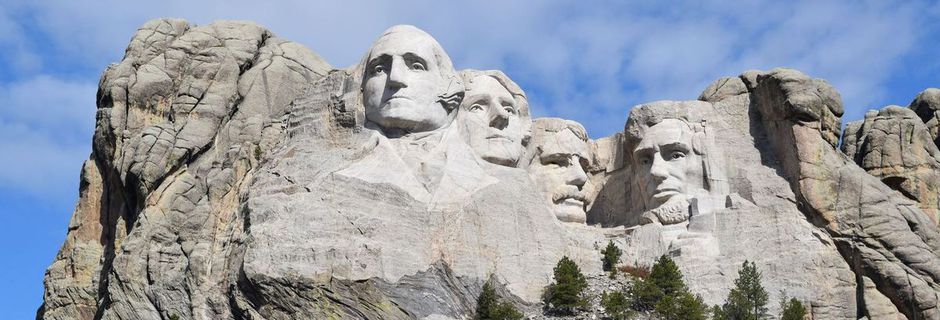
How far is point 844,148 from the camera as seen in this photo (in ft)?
147

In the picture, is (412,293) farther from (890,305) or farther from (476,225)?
(890,305)

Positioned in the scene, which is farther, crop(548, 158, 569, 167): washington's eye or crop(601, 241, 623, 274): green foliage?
crop(548, 158, 569, 167): washington's eye

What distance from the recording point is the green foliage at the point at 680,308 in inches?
1468

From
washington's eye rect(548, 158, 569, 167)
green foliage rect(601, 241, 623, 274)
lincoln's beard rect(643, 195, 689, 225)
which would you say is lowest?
green foliage rect(601, 241, 623, 274)

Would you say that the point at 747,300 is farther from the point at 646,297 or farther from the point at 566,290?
the point at 566,290

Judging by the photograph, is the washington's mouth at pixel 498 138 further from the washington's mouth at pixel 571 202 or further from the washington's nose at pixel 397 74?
the washington's nose at pixel 397 74

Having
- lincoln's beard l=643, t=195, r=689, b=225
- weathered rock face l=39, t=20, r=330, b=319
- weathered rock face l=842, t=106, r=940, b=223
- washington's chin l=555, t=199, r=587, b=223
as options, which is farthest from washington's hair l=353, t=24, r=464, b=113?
weathered rock face l=842, t=106, r=940, b=223

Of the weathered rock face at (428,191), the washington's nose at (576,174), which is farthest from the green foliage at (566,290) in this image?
the washington's nose at (576,174)

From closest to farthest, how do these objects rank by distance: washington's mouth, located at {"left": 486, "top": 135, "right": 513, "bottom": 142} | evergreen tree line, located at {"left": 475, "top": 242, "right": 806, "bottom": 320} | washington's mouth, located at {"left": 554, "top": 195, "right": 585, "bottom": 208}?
evergreen tree line, located at {"left": 475, "top": 242, "right": 806, "bottom": 320}, washington's mouth, located at {"left": 486, "top": 135, "right": 513, "bottom": 142}, washington's mouth, located at {"left": 554, "top": 195, "right": 585, "bottom": 208}

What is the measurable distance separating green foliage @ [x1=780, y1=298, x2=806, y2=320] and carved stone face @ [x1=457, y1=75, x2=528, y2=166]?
250 inches

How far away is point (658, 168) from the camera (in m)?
41.8

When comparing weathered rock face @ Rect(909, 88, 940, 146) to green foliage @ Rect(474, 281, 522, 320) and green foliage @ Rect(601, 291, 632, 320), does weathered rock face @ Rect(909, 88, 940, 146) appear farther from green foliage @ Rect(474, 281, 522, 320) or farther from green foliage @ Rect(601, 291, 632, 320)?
green foliage @ Rect(474, 281, 522, 320)

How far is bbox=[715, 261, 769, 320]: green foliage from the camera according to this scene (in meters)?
37.9

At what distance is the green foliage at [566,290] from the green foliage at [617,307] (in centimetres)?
51
